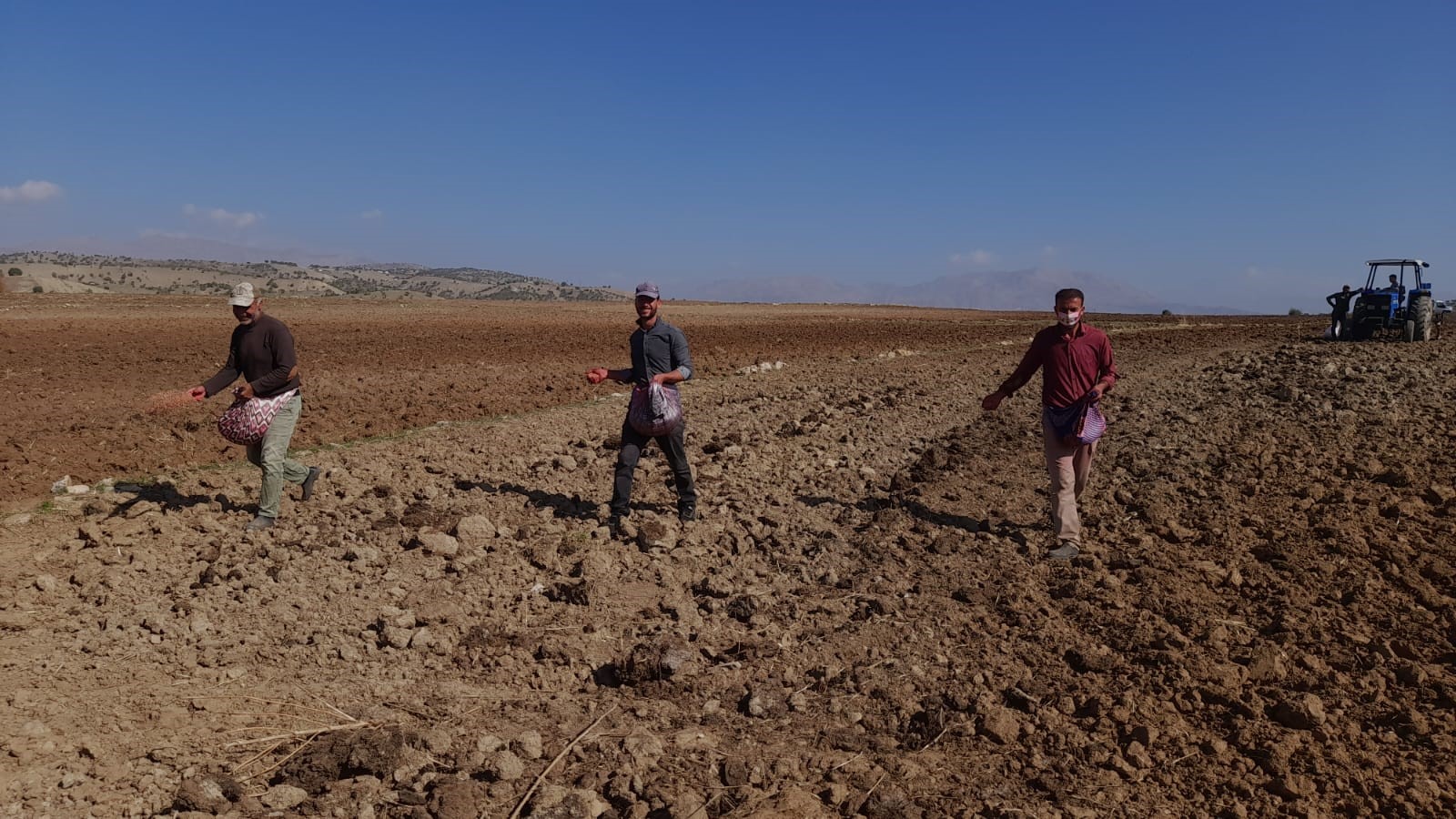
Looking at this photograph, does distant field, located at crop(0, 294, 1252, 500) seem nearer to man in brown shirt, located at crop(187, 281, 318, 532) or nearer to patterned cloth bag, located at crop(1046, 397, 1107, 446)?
man in brown shirt, located at crop(187, 281, 318, 532)

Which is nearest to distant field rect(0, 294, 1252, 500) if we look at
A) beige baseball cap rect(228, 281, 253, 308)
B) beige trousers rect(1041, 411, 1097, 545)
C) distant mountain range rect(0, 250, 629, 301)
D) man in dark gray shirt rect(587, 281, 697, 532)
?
beige baseball cap rect(228, 281, 253, 308)

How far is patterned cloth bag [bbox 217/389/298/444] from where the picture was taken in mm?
6512

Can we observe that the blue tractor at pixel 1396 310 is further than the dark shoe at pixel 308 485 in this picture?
Yes

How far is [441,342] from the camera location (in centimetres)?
2466

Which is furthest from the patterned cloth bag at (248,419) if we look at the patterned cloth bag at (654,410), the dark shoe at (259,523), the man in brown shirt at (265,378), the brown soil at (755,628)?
the patterned cloth bag at (654,410)

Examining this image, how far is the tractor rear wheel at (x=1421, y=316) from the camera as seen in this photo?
19406 mm

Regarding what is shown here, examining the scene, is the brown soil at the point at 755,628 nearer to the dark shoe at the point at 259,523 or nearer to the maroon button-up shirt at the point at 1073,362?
the dark shoe at the point at 259,523

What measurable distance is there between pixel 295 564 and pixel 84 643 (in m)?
1.30

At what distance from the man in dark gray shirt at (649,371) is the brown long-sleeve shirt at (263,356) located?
7.18 feet

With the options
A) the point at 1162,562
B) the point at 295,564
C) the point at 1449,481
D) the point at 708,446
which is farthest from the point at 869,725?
the point at 1449,481

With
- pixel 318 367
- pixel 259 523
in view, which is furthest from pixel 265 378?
pixel 318 367

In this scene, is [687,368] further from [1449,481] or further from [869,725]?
[1449,481]

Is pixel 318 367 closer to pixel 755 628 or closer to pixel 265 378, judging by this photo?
pixel 265 378

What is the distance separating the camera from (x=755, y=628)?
5.41m
